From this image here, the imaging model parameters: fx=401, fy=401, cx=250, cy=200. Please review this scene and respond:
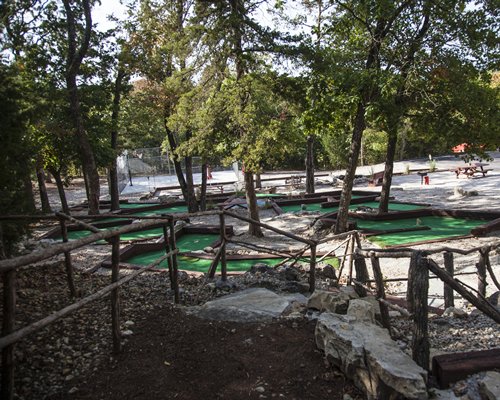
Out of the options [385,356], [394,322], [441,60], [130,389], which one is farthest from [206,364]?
[441,60]

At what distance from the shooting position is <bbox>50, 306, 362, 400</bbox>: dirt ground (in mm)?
2691

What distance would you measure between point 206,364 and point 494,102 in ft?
33.6

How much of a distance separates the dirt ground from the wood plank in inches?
22.3

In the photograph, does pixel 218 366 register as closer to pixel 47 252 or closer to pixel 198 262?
pixel 47 252

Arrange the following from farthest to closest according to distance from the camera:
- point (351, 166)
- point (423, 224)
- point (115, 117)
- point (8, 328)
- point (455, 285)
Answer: point (115, 117)
point (423, 224)
point (351, 166)
point (455, 285)
point (8, 328)

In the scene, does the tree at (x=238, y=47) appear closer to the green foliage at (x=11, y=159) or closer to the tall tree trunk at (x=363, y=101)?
the tall tree trunk at (x=363, y=101)

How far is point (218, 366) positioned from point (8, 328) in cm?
147

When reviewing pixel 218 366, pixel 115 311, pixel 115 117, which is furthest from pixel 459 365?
pixel 115 117

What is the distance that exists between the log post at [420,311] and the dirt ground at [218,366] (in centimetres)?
55

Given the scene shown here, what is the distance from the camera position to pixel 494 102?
10.1 m

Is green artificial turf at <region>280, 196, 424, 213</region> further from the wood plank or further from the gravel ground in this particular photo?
the wood plank

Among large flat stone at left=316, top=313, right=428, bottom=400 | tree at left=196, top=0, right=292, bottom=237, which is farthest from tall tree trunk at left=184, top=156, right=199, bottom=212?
large flat stone at left=316, top=313, right=428, bottom=400

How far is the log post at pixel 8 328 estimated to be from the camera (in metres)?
2.17

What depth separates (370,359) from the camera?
2592 millimetres
